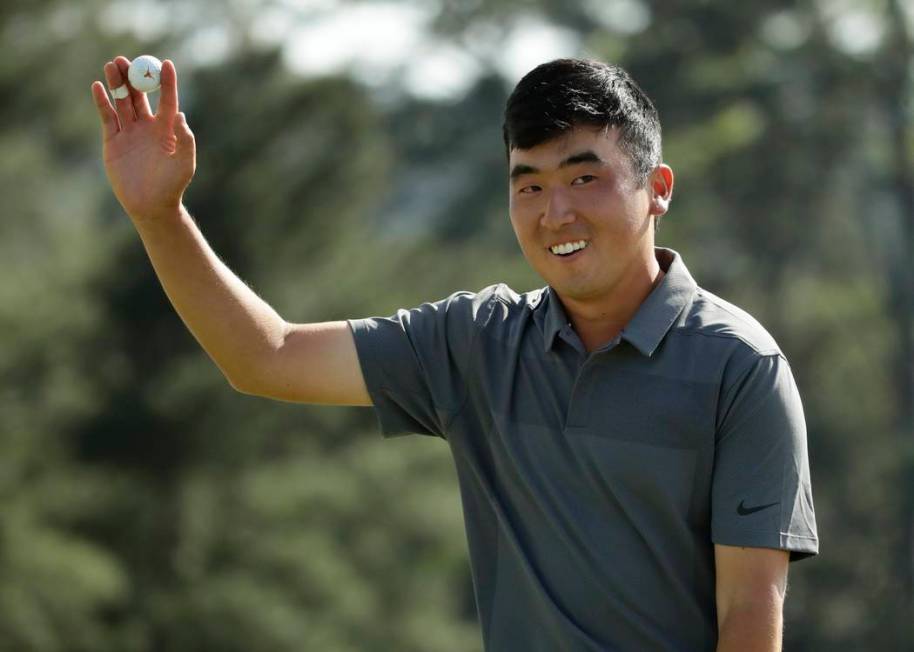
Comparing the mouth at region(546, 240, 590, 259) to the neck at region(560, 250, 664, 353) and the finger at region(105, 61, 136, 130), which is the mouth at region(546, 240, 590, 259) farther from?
the finger at region(105, 61, 136, 130)

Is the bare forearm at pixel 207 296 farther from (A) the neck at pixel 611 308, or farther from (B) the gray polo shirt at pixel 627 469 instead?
(A) the neck at pixel 611 308

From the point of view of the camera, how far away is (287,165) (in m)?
16.8

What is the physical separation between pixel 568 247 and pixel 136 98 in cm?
70

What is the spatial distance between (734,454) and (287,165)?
585 inches

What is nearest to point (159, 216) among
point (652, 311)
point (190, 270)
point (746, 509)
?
point (190, 270)

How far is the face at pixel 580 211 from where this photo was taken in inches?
92.3

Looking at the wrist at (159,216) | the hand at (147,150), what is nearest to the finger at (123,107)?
the hand at (147,150)

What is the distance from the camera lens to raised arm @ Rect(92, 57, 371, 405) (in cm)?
241

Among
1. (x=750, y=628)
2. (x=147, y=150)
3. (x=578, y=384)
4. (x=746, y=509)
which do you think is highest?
(x=147, y=150)

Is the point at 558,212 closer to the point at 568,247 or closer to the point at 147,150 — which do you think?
the point at 568,247

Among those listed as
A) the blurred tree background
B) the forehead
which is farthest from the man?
the blurred tree background

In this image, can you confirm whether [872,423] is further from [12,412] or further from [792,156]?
[12,412]

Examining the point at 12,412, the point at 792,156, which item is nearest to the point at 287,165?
the point at 12,412

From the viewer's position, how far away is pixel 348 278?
1755 centimetres
